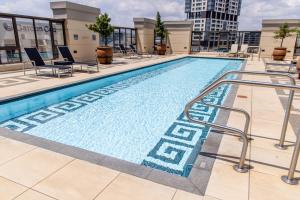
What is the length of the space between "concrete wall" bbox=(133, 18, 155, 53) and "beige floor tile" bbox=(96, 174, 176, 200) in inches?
690

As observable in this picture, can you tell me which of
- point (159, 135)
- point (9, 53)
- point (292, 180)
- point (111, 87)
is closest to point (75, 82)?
point (111, 87)

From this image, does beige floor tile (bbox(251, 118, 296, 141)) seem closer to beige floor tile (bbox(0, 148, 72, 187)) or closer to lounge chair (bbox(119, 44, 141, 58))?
beige floor tile (bbox(0, 148, 72, 187))

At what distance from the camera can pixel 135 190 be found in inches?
86.7

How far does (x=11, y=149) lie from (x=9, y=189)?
0.93 m

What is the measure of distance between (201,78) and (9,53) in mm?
9227

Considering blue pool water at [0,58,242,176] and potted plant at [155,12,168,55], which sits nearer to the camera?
blue pool water at [0,58,242,176]

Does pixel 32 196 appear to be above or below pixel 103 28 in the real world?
below

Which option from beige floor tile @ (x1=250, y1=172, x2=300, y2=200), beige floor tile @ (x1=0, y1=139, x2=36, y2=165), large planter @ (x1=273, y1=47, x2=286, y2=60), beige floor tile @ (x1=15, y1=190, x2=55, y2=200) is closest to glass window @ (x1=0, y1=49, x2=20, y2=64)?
beige floor tile @ (x1=0, y1=139, x2=36, y2=165)

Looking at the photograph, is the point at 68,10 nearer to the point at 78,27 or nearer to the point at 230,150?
the point at 78,27

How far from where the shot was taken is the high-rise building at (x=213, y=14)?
111m

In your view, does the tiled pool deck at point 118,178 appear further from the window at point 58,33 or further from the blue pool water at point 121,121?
the window at point 58,33

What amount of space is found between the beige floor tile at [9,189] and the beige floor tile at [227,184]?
191 centimetres

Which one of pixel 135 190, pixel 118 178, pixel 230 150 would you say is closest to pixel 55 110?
pixel 118 178

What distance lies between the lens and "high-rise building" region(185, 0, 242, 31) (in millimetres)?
111062
